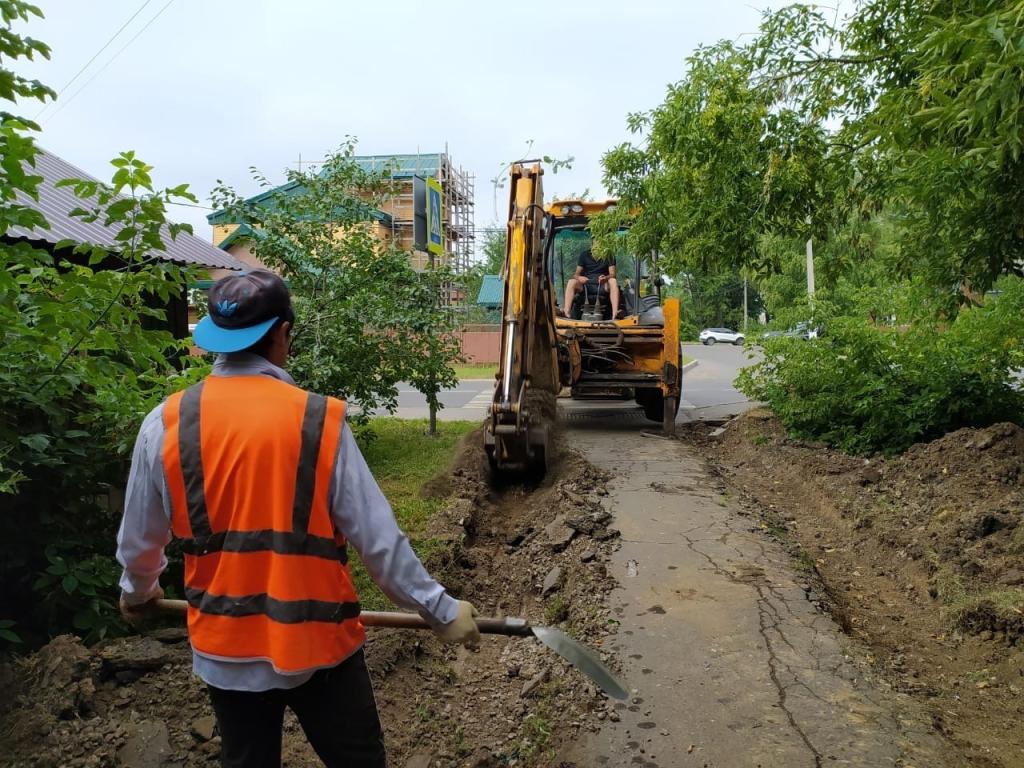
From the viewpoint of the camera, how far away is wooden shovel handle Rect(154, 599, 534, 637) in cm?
236

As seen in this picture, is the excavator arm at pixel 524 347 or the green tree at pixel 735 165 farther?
the excavator arm at pixel 524 347

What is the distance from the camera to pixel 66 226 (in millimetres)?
8680

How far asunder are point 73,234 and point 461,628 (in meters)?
8.30

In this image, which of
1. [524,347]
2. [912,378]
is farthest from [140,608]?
[912,378]

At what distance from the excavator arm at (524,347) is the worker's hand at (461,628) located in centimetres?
512

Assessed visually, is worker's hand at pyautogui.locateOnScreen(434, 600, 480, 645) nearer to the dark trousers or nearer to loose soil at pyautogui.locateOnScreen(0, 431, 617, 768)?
the dark trousers

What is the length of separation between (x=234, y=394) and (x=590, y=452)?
24.6 feet

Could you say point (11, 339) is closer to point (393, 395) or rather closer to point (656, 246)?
point (393, 395)

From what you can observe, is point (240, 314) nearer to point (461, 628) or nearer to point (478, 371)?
point (461, 628)

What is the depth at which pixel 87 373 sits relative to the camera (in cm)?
369

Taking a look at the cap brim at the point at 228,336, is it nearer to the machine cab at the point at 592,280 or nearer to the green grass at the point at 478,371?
the machine cab at the point at 592,280

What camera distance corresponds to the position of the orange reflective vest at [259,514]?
2.01 metres

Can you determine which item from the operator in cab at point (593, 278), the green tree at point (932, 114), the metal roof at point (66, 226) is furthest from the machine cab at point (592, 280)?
the metal roof at point (66, 226)

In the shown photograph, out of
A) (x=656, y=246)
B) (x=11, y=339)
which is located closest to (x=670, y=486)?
(x=656, y=246)
